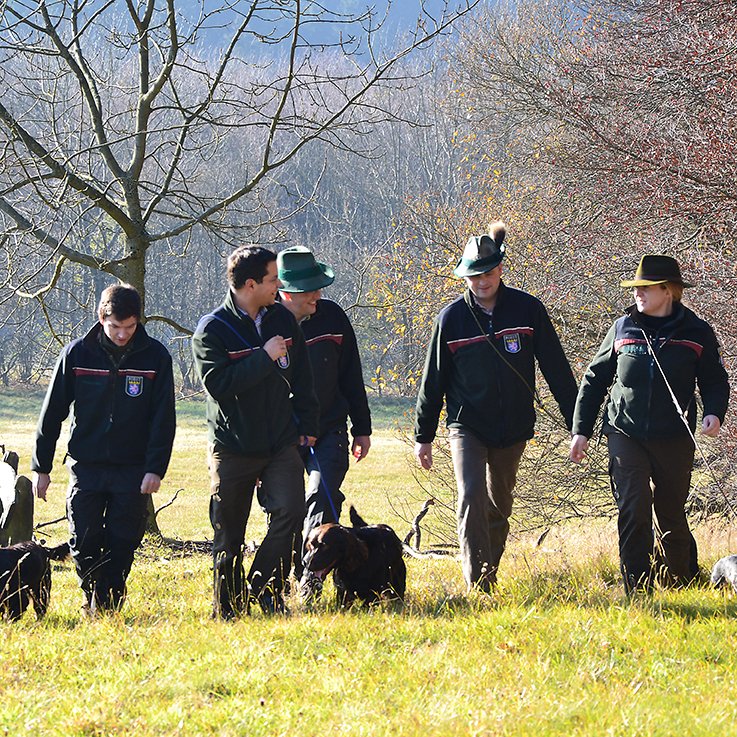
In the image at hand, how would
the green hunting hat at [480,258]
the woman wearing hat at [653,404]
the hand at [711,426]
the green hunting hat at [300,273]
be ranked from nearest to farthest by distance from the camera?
the hand at [711,426] → the woman wearing hat at [653,404] → the green hunting hat at [480,258] → the green hunting hat at [300,273]

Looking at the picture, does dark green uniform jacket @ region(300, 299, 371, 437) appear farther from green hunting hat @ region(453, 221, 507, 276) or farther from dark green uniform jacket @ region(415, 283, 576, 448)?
green hunting hat @ region(453, 221, 507, 276)

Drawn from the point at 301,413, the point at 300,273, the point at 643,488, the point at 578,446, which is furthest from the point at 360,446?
the point at 643,488

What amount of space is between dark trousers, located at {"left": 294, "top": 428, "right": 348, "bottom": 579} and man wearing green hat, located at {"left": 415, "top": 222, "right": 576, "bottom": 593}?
24.7 inches

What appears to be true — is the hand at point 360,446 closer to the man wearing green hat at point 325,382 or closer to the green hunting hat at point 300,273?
the man wearing green hat at point 325,382

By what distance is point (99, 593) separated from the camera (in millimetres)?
6191

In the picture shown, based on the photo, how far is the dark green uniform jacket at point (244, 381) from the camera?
553 cm

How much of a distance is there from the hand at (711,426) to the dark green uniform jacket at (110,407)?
319 cm

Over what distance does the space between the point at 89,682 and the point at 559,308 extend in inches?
412

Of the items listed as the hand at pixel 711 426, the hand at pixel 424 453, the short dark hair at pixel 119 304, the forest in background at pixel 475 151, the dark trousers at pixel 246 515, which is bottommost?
the dark trousers at pixel 246 515

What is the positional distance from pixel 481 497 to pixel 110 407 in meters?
2.36

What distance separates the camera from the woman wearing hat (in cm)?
597

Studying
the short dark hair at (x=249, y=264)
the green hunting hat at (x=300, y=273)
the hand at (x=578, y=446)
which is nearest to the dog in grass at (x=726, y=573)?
the hand at (x=578, y=446)

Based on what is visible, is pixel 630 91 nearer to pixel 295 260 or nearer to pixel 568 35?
pixel 568 35

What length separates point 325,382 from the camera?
22.8 feet
